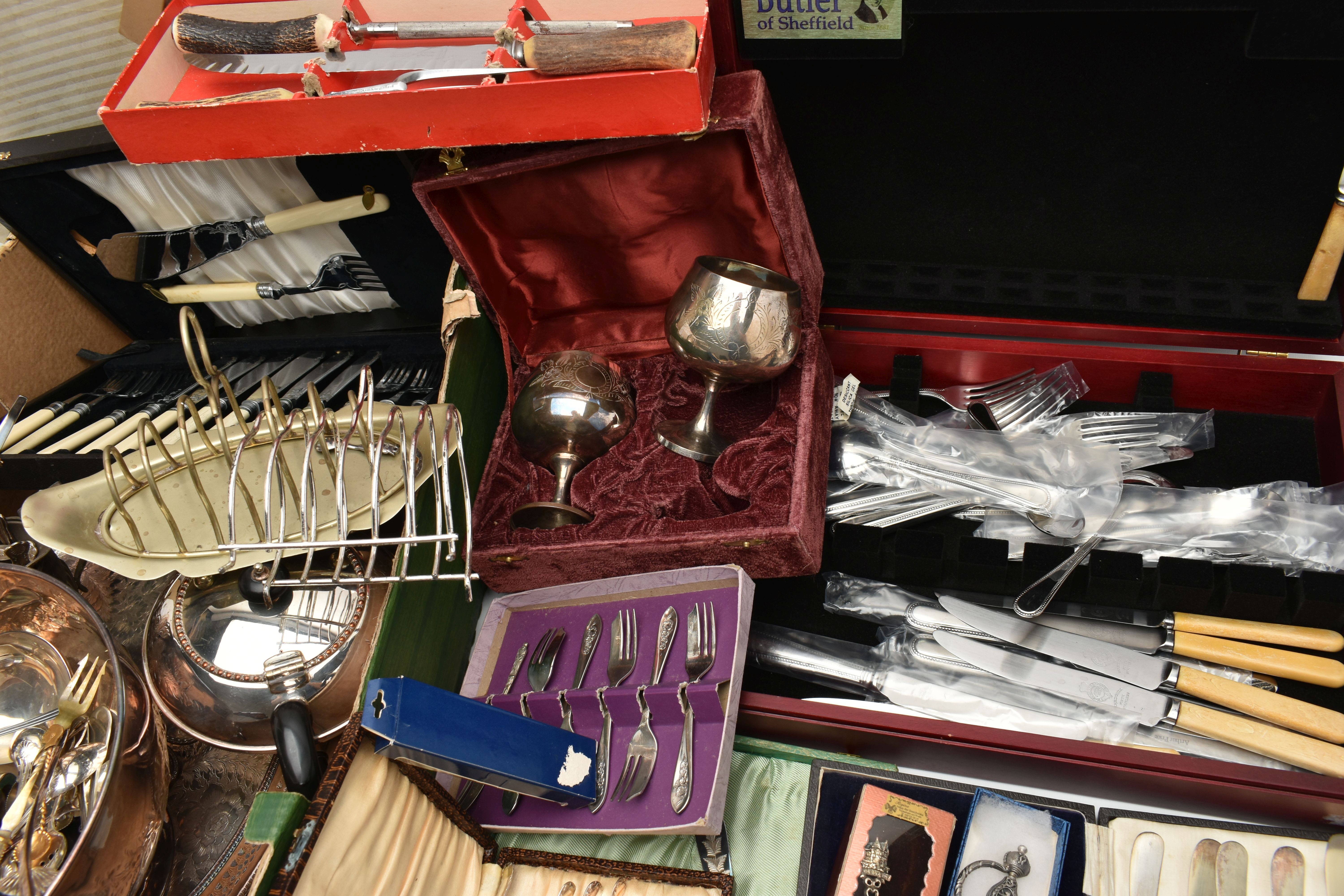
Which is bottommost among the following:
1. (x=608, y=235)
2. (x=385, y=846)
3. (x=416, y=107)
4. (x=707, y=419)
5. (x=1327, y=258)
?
(x=385, y=846)

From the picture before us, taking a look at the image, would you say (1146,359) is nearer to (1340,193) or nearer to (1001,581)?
(1340,193)

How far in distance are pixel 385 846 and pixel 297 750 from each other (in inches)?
6.5

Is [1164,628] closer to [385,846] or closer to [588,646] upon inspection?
[588,646]

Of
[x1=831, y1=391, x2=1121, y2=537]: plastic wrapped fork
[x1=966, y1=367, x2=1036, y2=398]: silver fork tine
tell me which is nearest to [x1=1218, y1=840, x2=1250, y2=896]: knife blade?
[x1=831, y1=391, x2=1121, y2=537]: plastic wrapped fork

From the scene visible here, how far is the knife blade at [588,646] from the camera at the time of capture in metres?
1.30

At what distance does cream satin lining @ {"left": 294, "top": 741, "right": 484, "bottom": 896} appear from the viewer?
3.14 feet

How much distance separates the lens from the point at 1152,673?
4.14 feet

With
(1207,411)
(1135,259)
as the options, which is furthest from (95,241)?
(1207,411)

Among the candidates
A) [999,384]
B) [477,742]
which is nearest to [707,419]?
[999,384]

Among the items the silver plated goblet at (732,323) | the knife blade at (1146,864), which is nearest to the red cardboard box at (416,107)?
the silver plated goblet at (732,323)

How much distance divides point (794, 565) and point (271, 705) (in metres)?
0.80

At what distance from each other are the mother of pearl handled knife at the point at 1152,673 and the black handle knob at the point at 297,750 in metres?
0.95

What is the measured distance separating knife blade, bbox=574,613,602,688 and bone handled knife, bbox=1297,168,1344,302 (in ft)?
4.28

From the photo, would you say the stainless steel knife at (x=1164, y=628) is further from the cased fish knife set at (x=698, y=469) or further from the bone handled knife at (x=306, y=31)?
the bone handled knife at (x=306, y=31)
